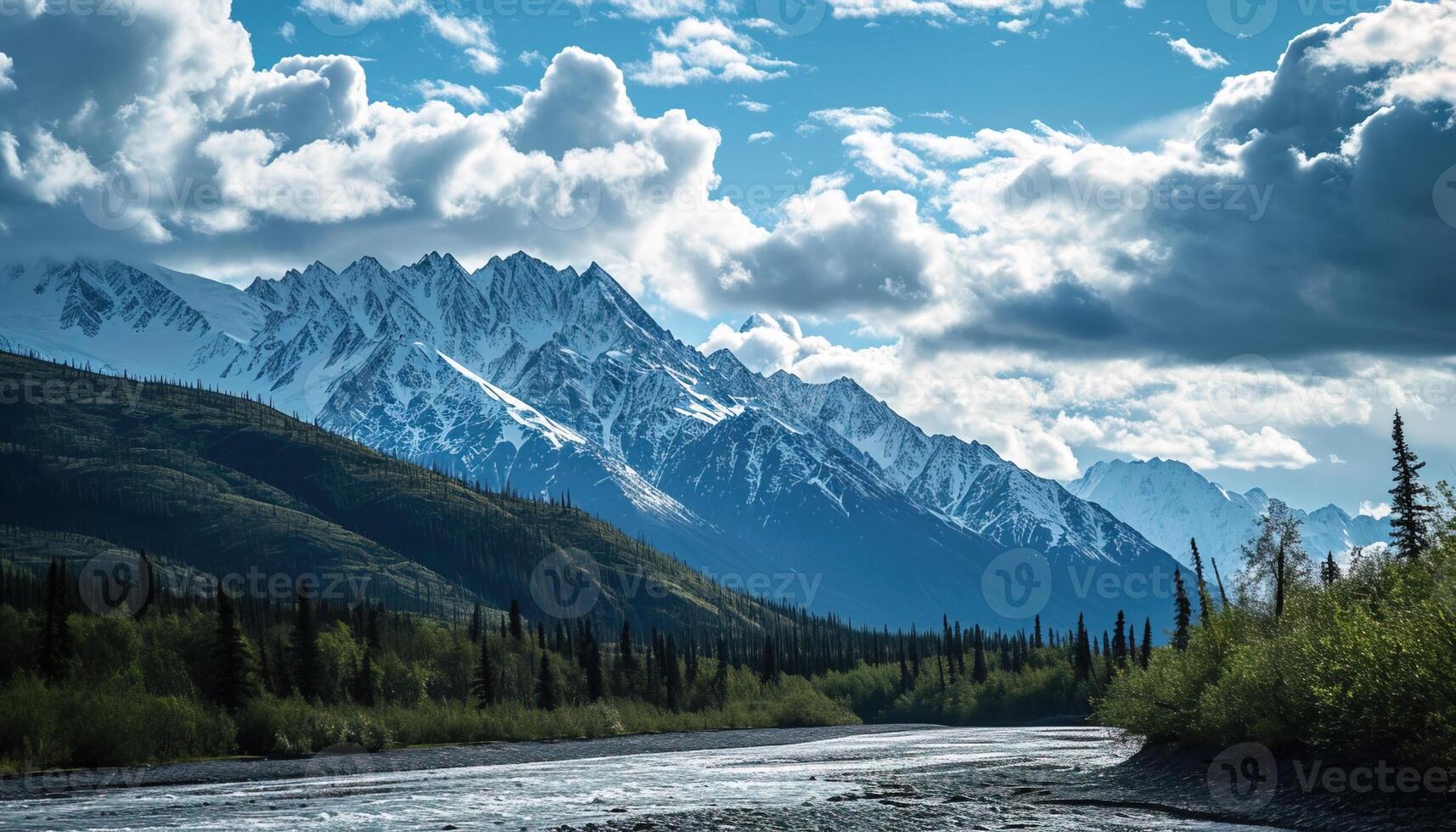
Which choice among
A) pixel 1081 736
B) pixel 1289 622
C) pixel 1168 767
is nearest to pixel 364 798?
pixel 1168 767

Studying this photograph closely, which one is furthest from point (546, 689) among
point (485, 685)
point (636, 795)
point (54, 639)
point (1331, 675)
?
point (1331, 675)

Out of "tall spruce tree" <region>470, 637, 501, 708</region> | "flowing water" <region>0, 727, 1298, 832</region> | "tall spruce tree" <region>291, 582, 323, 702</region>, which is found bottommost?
"flowing water" <region>0, 727, 1298, 832</region>

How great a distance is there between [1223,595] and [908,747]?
201ft

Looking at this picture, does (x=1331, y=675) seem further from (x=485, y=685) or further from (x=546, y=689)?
(x=546, y=689)

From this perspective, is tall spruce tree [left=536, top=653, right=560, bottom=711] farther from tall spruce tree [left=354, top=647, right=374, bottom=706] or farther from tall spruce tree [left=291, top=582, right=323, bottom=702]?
tall spruce tree [left=291, top=582, right=323, bottom=702]

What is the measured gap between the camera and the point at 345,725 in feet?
453

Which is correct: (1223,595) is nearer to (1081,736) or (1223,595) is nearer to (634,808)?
(634,808)

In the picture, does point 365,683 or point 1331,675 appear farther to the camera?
point 365,683

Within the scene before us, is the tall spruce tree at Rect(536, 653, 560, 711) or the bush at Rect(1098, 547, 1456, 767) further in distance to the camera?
the tall spruce tree at Rect(536, 653, 560, 711)

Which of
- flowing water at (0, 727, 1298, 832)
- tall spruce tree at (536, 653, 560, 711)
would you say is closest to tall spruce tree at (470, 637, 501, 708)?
tall spruce tree at (536, 653, 560, 711)

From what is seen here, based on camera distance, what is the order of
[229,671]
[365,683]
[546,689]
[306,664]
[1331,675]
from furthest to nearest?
[546,689], [365,683], [306,664], [229,671], [1331,675]

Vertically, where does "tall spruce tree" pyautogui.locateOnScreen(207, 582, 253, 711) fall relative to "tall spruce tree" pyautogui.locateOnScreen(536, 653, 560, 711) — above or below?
above

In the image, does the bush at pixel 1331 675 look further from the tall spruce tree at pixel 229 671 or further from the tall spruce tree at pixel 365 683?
the tall spruce tree at pixel 365 683

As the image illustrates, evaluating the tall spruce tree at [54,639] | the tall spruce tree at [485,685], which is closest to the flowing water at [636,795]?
the tall spruce tree at [54,639]
